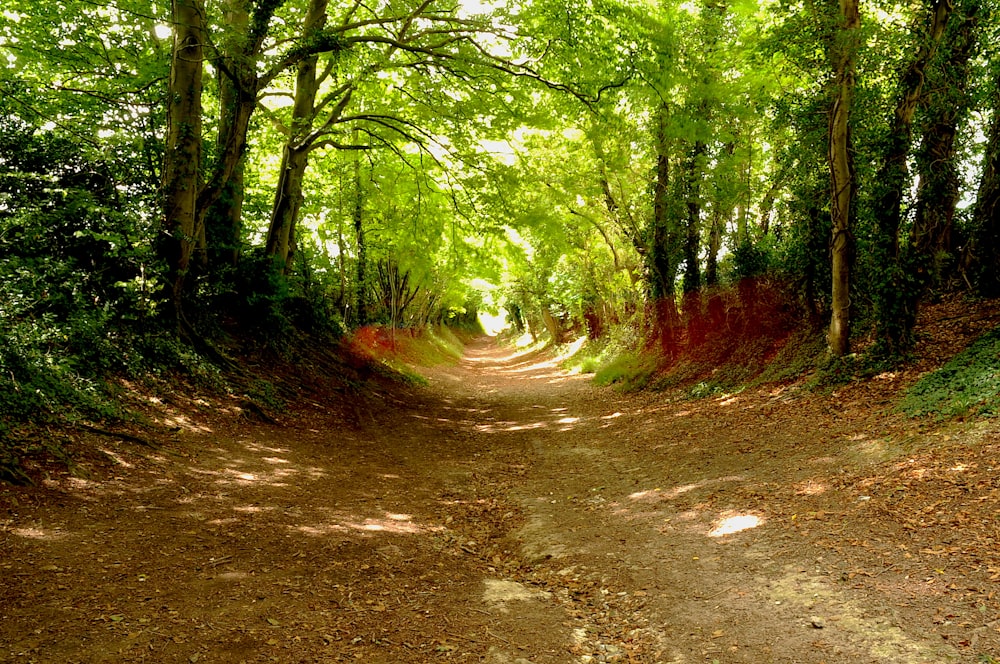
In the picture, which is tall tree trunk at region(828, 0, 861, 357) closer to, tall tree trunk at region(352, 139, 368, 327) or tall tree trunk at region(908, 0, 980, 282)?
tall tree trunk at region(908, 0, 980, 282)

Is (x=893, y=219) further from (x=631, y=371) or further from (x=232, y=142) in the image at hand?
(x=232, y=142)

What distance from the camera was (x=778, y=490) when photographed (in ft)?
21.3

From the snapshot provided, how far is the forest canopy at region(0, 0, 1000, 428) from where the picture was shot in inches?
331

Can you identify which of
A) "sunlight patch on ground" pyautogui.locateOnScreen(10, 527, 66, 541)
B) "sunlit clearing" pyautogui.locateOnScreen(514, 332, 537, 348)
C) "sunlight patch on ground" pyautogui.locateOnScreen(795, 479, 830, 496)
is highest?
"sunlight patch on ground" pyautogui.locateOnScreen(10, 527, 66, 541)

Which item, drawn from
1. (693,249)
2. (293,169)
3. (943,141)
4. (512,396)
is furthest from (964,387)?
(293,169)

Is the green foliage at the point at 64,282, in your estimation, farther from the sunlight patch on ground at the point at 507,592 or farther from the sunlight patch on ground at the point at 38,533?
the sunlight patch on ground at the point at 507,592

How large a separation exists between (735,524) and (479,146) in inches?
398

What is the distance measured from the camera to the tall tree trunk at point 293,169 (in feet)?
42.8

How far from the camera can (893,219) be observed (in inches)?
379

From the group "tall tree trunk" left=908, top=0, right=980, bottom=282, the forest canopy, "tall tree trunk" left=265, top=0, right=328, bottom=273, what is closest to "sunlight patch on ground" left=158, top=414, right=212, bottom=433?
the forest canopy

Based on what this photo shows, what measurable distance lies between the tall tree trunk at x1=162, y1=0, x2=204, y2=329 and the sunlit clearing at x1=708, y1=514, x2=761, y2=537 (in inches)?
356

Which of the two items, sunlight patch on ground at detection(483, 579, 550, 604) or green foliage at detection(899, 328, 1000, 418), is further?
green foliage at detection(899, 328, 1000, 418)


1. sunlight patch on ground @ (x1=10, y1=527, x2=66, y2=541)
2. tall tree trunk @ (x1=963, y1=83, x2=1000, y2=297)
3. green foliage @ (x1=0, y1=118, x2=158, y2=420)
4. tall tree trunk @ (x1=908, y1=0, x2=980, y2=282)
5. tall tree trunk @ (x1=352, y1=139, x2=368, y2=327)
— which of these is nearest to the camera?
sunlight patch on ground @ (x1=10, y1=527, x2=66, y2=541)

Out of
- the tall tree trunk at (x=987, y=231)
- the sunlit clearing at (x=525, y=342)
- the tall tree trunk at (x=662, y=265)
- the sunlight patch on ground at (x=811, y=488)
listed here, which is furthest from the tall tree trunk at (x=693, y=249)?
the sunlit clearing at (x=525, y=342)
